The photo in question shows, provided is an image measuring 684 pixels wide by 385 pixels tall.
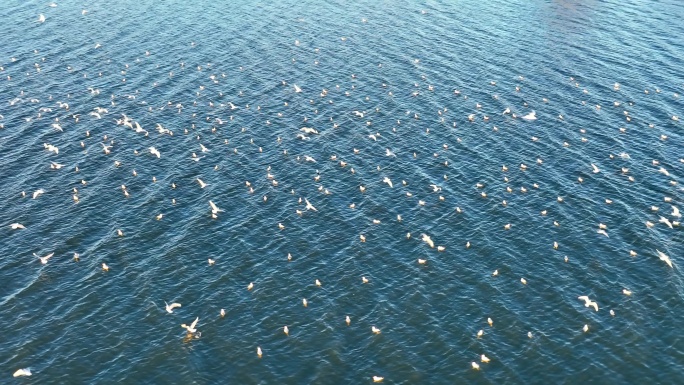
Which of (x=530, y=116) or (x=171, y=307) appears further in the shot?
(x=530, y=116)

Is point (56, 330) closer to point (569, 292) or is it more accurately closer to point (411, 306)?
point (411, 306)

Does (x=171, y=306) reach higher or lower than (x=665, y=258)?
higher

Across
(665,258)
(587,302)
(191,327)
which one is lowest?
(665,258)

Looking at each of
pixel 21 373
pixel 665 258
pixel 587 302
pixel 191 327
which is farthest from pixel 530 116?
pixel 21 373

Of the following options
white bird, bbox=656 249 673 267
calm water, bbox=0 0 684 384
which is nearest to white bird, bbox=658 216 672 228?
calm water, bbox=0 0 684 384

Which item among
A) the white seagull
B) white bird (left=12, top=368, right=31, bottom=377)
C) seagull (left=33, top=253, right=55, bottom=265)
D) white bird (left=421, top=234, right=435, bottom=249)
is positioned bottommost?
the white seagull

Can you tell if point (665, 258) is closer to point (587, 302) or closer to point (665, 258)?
point (665, 258)

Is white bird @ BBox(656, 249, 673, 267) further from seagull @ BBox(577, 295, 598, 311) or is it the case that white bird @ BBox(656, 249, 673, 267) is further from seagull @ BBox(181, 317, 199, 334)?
seagull @ BBox(181, 317, 199, 334)

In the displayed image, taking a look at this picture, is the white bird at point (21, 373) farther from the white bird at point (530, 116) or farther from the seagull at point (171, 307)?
the white bird at point (530, 116)

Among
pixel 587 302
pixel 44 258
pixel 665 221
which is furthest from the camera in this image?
pixel 665 221

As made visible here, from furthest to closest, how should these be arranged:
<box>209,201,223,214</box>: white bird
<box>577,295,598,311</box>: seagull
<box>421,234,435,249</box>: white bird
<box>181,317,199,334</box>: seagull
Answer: <box>209,201,223,214</box>: white bird, <box>421,234,435,249</box>: white bird, <box>577,295,598,311</box>: seagull, <box>181,317,199,334</box>: seagull
